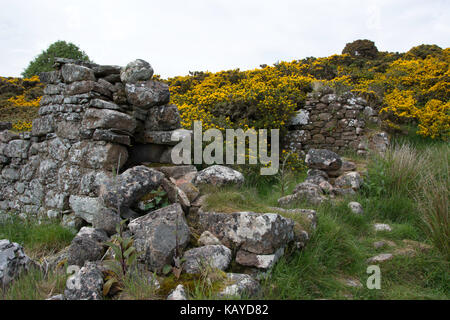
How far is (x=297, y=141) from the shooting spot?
852 cm

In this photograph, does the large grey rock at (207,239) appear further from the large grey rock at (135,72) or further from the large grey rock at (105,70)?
the large grey rock at (105,70)

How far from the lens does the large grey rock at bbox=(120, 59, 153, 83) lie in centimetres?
478

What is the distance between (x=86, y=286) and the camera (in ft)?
7.25

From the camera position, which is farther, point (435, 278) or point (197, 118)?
point (197, 118)

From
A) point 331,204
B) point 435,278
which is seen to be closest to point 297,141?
point 331,204

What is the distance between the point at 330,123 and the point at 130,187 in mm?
6682

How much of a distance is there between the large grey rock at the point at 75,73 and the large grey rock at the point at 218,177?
235cm

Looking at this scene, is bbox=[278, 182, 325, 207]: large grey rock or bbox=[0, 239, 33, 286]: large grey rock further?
bbox=[278, 182, 325, 207]: large grey rock

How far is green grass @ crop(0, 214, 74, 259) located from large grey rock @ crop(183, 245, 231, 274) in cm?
190

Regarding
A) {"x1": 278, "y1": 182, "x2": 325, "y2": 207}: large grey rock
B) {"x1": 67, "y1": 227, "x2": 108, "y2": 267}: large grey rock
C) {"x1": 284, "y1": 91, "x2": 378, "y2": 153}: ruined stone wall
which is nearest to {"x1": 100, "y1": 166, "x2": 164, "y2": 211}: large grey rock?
{"x1": 67, "y1": 227, "x2": 108, "y2": 267}: large grey rock

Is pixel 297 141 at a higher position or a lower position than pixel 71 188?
higher

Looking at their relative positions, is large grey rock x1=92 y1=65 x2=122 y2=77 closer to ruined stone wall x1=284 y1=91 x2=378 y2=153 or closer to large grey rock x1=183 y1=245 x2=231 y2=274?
large grey rock x1=183 y1=245 x2=231 y2=274
